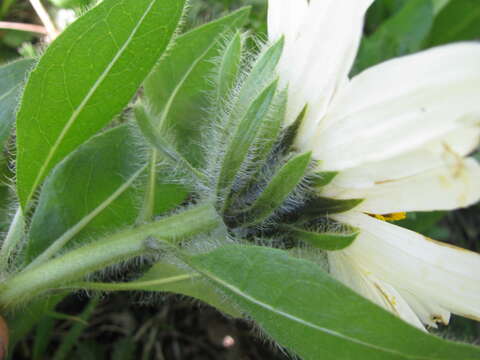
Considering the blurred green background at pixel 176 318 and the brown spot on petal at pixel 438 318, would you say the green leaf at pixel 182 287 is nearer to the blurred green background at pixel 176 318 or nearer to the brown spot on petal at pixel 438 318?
the brown spot on petal at pixel 438 318

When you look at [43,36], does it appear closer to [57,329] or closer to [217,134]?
[57,329]

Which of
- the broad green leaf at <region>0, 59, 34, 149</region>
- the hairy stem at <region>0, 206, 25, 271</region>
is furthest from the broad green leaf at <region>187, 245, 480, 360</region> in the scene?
the broad green leaf at <region>0, 59, 34, 149</region>

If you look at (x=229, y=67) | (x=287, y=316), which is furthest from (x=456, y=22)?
(x=287, y=316)

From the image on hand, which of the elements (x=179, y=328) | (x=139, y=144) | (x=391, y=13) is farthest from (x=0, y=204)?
(x=391, y=13)

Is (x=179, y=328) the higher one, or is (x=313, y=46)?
Answer: (x=313, y=46)

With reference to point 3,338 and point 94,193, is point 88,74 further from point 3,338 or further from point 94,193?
point 3,338

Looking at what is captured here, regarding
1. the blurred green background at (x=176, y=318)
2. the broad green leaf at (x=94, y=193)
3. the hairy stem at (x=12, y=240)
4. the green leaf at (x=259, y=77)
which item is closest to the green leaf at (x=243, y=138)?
the green leaf at (x=259, y=77)
